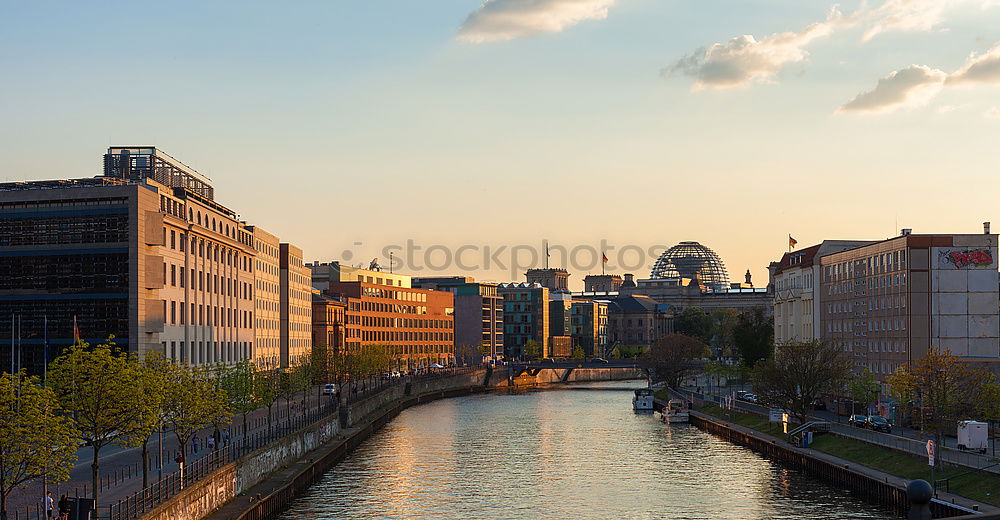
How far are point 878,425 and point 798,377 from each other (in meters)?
10.7

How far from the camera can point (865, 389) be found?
11975 cm

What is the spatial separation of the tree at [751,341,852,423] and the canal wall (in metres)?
4.08

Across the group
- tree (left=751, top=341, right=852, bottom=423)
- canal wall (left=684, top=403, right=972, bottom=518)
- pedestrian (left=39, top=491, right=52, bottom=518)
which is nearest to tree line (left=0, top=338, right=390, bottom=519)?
pedestrian (left=39, top=491, right=52, bottom=518)

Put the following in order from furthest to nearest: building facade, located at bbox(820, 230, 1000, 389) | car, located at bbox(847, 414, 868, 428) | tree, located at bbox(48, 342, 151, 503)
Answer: building facade, located at bbox(820, 230, 1000, 389) → car, located at bbox(847, 414, 868, 428) → tree, located at bbox(48, 342, 151, 503)

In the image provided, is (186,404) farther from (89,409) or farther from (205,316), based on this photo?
(205,316)

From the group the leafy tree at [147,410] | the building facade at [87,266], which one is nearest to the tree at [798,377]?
the building facade at [87,266]

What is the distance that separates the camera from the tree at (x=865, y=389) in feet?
392

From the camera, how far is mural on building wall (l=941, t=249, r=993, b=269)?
120 metres

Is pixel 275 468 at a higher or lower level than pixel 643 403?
higher

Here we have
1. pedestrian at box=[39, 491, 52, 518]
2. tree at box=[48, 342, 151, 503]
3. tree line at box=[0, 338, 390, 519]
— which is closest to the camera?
tree line at box=[0, 338, 390, 519]

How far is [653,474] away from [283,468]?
30.5 metres

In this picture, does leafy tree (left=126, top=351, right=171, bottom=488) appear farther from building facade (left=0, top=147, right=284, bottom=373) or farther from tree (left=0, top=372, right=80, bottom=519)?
building facade (left=0, top=147, right=284, bottom=373)

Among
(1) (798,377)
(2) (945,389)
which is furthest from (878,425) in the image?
(2) (945,389)

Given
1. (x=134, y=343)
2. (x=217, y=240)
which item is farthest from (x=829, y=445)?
(x=217, y=240)
